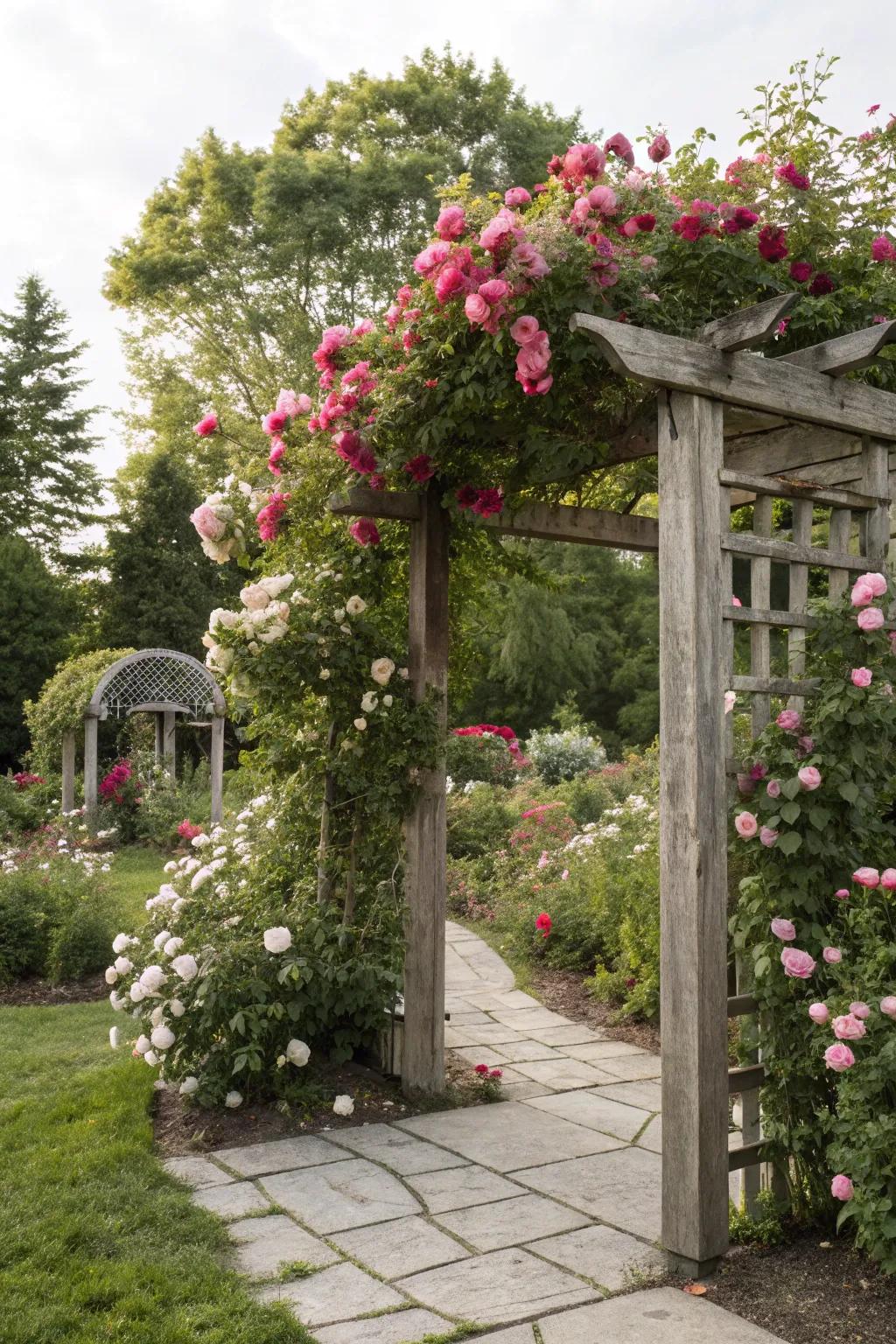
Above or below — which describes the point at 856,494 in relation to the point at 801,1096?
above

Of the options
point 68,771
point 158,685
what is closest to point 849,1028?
point 68,771

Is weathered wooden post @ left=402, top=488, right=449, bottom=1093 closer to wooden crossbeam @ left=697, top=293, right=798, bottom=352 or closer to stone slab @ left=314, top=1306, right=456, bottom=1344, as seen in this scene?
wooden crossbeam @ left=697, top=293, right=798, bottom=352

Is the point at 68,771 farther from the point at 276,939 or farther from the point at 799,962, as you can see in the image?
the point at 799,962

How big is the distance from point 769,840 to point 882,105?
254 cm

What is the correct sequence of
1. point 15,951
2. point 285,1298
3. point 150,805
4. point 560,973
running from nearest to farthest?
point 285,1298
point 15,951
point 560,973
point 150,805

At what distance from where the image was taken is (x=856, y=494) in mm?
3160

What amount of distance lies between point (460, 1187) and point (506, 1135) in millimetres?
521

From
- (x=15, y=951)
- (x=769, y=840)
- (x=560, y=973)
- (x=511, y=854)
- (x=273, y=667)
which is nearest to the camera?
(x=769, y=840)

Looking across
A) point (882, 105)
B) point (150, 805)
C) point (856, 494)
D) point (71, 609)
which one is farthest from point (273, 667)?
point (71, 609)

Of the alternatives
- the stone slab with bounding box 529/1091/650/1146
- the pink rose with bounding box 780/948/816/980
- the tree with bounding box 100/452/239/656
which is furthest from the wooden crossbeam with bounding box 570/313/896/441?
the tree with bounding box 100/452/239/656

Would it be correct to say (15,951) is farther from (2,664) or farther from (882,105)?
(2,664)

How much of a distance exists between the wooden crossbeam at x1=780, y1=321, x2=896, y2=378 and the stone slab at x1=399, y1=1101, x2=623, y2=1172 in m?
2.54

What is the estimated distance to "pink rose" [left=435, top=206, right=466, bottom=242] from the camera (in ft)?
10.3

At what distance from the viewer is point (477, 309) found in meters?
2.97
